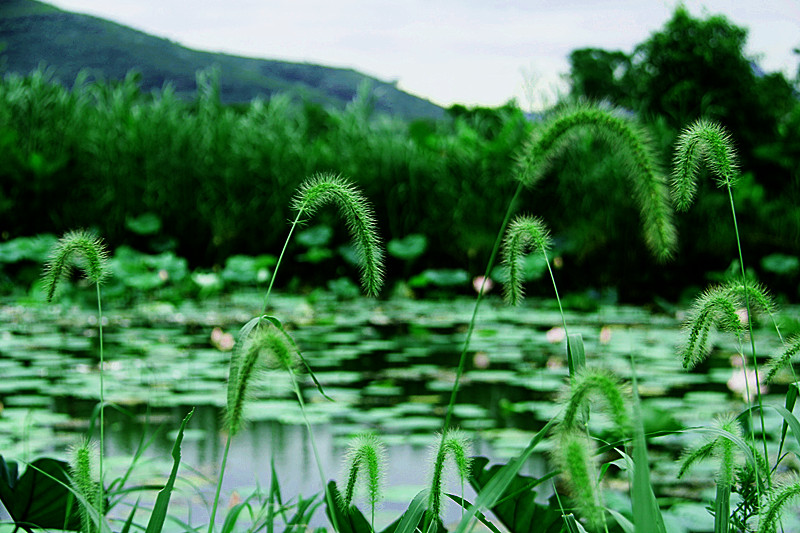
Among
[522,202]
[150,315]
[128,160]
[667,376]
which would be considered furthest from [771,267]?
[128,160]

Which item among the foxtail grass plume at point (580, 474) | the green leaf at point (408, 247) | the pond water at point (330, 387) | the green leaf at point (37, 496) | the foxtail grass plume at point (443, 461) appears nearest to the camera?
the foxtail grass plume at point (580, 474)

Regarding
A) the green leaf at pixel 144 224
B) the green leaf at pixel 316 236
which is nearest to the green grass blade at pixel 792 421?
the green leaf at pixel 316 236

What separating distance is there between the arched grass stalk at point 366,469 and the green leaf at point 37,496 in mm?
364

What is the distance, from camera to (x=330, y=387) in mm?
3146

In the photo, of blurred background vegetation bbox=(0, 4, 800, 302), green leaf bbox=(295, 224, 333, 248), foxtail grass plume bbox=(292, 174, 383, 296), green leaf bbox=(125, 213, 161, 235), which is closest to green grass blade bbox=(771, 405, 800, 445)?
foxtail grass plume bbox=(292, 174, 383, 296)

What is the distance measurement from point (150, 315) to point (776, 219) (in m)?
4.11

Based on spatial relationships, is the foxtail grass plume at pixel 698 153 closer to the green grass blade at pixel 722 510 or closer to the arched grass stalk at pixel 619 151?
the arched grass stalk at pixel 619 151

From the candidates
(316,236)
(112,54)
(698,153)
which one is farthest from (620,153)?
(112,54)

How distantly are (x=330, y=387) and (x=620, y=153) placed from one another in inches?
93.2

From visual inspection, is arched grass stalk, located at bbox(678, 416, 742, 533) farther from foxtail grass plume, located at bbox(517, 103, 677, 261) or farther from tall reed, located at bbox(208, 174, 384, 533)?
tall reed, located at bbox(208, 174, 384, 533)

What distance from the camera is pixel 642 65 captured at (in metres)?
7.76

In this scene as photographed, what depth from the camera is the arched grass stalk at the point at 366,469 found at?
0.86 metres

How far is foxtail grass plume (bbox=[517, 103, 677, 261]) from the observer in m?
0.84

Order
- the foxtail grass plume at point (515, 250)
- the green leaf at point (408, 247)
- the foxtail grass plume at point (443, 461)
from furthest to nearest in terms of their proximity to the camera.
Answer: the green leaf at point (408, 247) → the foxtail grass plume at point (515, 250) → the foxtail grass plume at point (443, 461)
